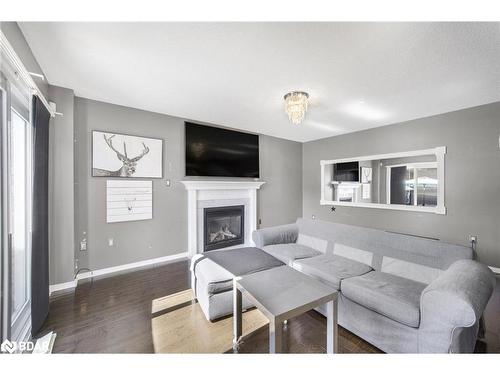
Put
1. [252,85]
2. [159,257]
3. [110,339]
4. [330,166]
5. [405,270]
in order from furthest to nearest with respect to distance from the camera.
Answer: [330,166] < [159,257] < [252,85] < [405,270] < [110,339]

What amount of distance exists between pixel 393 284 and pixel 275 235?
5.06ft

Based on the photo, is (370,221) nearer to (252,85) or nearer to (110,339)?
(252,85)

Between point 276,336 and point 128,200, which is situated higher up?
point 128,200

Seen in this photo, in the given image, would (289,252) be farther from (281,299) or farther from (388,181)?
(388,181)

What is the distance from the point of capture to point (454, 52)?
5.77ft

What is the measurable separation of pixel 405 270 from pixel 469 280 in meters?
0.69

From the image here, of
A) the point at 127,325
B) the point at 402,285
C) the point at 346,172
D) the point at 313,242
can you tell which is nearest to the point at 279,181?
the point at 346,172

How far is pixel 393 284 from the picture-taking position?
5.73 ft

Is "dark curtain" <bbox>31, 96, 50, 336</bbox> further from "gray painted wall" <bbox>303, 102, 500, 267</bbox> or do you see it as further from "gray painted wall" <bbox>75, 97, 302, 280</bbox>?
"gray painted wall" <bbox>303, 102, 500, 267</bbox>

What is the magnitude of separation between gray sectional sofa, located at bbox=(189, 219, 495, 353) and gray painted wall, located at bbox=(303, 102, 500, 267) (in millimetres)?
1862

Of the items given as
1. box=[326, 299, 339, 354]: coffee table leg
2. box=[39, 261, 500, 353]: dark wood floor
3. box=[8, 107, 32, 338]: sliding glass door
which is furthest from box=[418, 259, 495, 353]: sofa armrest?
box=[8, 107, 32, 338]: sliding glass door

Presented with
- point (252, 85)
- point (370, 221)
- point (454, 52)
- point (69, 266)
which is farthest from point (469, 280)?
point (69, 266)

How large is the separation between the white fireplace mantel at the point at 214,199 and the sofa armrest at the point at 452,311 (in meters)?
3.13

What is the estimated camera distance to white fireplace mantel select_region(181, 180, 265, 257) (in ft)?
11.9
